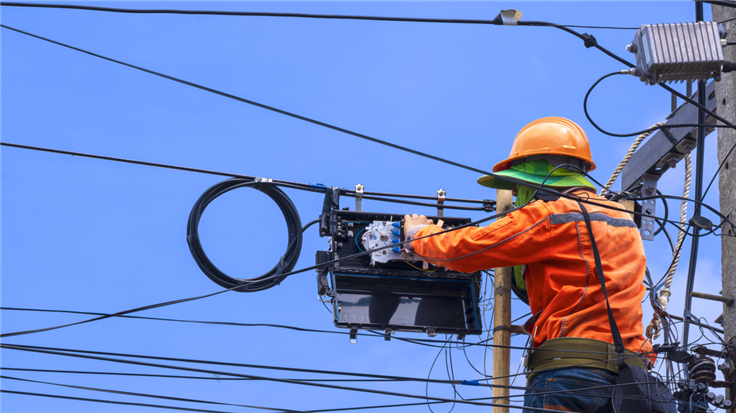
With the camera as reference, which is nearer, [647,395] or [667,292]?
[647,395]

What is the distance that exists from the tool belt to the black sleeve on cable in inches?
81.3

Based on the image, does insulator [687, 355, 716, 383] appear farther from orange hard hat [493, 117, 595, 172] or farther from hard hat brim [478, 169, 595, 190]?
orange hard hat [493, 117, 595, 172]

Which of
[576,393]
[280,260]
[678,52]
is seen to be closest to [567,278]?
[576,393]

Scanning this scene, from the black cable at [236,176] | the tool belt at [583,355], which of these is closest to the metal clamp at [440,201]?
the black cable at [236,176]

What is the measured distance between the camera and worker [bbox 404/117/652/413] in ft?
17.6

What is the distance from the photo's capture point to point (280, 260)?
21.8 ft

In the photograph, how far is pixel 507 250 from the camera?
557cm

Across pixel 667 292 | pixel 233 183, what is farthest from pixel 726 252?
pixel 233 183

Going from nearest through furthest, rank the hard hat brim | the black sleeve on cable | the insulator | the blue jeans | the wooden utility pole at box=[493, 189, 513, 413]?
the blue jeans < the insulator < the hard hat brim < the wooden utility pole at box=[493, 189, 513, 413] < the black sleeve on cable

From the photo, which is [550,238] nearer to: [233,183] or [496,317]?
[496,317]

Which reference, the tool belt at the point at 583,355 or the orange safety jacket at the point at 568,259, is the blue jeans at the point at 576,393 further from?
the orange safety jacket at the point at 568,259

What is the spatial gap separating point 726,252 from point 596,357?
165cm

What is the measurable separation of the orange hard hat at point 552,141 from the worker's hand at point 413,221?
756 millimetres

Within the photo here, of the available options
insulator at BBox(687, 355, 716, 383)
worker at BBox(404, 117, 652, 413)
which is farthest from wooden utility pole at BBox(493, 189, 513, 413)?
insulator at BBox(687, 355, 716, 383)
